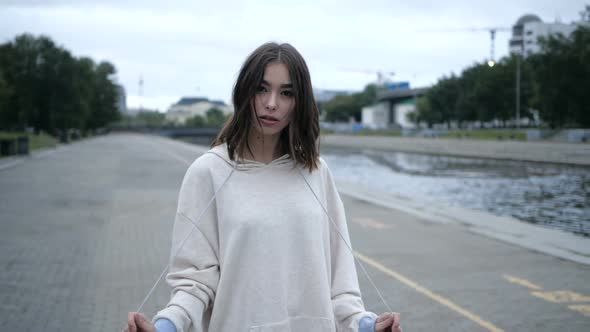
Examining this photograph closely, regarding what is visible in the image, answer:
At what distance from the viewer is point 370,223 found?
11.7m

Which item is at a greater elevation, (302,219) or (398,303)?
(302,219)

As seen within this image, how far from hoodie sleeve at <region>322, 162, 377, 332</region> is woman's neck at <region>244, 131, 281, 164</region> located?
25 centimetres

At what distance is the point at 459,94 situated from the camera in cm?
8700

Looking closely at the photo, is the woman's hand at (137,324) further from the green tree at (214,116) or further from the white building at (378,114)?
the white building at (378,114)

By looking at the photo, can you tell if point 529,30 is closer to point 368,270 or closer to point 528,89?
point 528,89

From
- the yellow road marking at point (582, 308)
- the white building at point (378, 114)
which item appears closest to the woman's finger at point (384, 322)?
the yellow road marking at point (582, 308)

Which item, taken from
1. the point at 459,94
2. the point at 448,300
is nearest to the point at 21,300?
the point at 448,300

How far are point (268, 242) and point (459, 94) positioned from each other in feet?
291

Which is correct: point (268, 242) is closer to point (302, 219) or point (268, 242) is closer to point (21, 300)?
point (302, 219)

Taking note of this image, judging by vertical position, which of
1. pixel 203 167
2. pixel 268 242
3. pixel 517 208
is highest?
pixel 203 167

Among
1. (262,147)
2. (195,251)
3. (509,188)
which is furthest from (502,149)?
(195,251)

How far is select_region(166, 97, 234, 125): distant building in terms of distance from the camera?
152000 mm

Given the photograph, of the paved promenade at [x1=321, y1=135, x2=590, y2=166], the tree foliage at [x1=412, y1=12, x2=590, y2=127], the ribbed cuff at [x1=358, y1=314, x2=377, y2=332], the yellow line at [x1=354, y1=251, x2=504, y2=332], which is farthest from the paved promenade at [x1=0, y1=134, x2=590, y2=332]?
the tree foliage at [x1=412, y1=12, x2=590, y2=127]

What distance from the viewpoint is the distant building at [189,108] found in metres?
152
